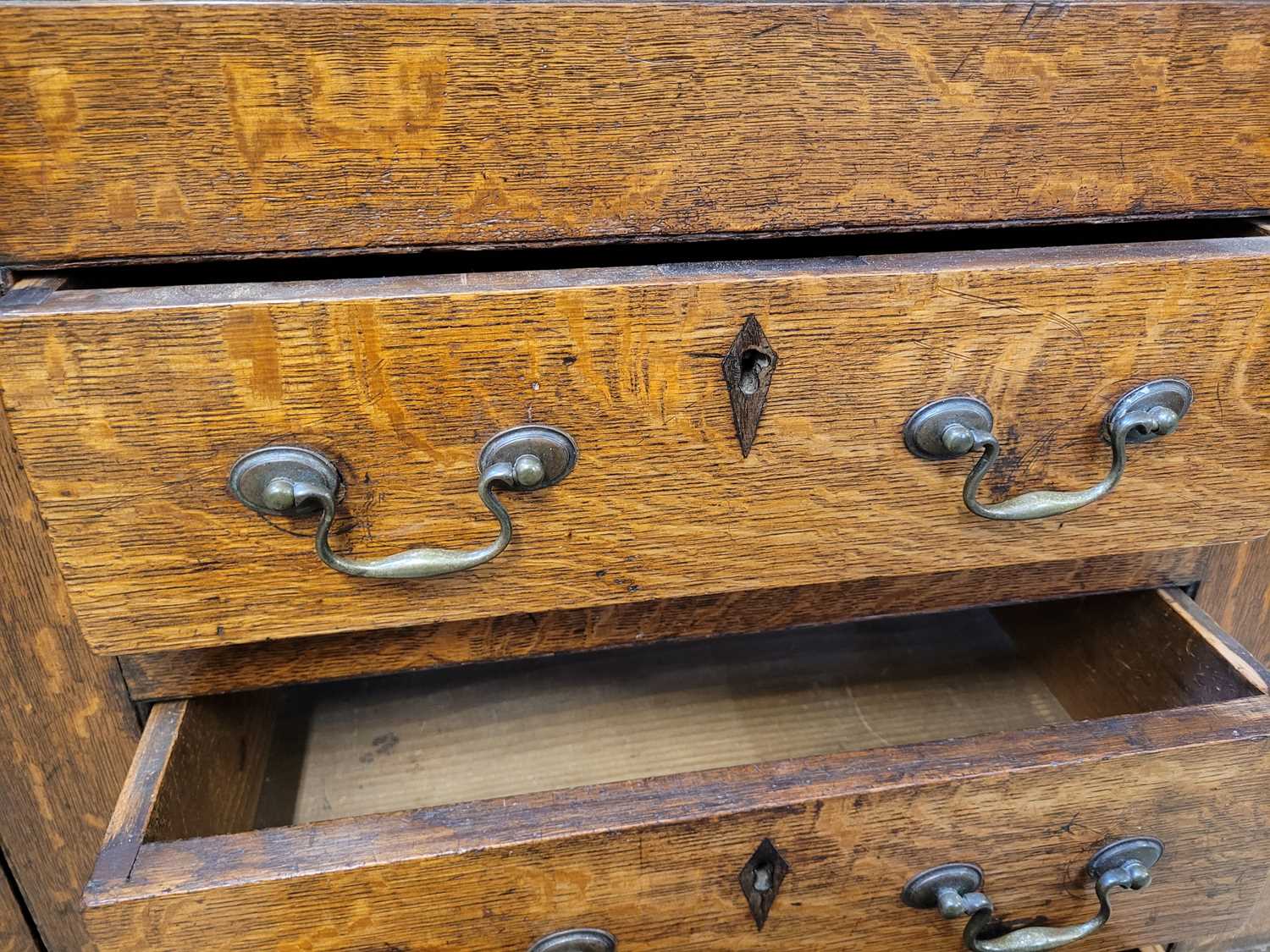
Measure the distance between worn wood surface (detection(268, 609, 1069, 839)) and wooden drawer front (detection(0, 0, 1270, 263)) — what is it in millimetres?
388

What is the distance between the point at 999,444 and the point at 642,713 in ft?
1.15

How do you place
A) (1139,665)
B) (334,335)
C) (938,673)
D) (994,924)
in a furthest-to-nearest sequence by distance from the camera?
(938,673) < (1139,665) < (994,924) < (334,335)

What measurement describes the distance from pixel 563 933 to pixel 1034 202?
16.5 inches

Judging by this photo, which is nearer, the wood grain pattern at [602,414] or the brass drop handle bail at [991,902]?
the wood grain pattern at [602,414]

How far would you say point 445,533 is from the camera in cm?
42

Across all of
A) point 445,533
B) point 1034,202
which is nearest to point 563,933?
point 445,533

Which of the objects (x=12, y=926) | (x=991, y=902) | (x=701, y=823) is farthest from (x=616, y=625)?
(x=12, y=926)

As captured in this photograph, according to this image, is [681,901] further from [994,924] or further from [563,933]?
[994,924]

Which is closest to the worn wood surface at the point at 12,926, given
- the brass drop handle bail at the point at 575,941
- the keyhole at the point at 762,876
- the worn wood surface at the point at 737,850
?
the worn wood surface at the point at 737,850

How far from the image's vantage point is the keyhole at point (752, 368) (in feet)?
1.33

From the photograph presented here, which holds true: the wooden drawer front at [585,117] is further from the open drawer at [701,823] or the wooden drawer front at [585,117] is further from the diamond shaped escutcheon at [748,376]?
the open drawer at [701,823]

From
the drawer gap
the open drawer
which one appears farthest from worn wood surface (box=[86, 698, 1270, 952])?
the drawer gap

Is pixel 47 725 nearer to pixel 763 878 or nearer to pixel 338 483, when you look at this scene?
pixel 338 483

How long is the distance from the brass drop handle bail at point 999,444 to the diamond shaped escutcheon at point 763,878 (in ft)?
0.64
